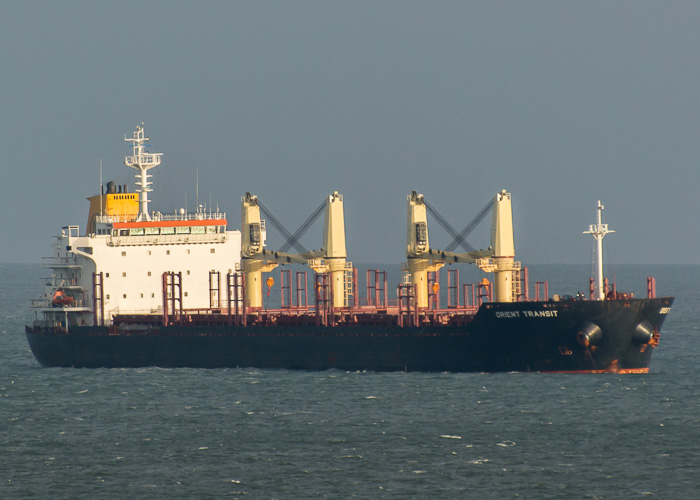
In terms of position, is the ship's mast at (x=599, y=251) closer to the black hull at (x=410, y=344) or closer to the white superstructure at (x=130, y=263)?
the black hull at (x=410, y=344)

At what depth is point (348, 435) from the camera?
137 feet

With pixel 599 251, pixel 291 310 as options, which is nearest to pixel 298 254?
pixel 291 310

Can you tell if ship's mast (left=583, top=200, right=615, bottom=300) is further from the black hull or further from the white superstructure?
the white superstructure

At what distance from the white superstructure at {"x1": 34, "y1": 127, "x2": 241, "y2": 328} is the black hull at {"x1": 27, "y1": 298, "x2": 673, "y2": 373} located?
157 cm

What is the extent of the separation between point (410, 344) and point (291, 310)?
1006 centimetres

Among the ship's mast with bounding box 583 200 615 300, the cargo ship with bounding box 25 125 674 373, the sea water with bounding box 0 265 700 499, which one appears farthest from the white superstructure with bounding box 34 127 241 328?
the ship's mast with bounding box 583 200 615 300

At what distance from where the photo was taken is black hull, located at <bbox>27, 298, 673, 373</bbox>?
51188 millimetres

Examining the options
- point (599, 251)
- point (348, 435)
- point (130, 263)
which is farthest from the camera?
point (130, 263)

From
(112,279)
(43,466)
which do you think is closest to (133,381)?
(112,279)

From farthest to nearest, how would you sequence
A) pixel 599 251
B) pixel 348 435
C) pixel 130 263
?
pixel 130 263
pixel 599 251
pixel 348 435

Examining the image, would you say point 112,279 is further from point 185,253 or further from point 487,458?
point 487,458

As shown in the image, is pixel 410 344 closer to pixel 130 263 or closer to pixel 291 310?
pixel 291 310

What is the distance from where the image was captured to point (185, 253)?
63.4m

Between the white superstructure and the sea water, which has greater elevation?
the white superstructure
